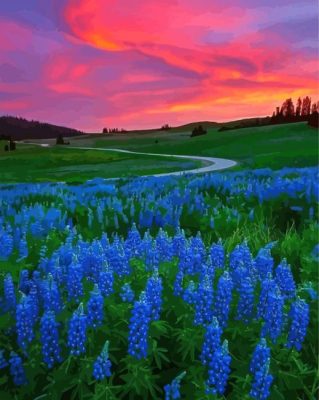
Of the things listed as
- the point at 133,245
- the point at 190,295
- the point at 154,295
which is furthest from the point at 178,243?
the point at 154,295

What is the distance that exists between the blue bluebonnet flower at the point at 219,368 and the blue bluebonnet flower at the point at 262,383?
13 cm

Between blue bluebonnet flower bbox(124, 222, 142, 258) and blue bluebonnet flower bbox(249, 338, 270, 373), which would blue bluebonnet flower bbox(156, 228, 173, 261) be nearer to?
blue bluebonnet flower bbox(124, 222, 142, 258)

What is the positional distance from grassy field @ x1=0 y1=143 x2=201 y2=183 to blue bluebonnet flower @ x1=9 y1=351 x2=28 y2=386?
978cm

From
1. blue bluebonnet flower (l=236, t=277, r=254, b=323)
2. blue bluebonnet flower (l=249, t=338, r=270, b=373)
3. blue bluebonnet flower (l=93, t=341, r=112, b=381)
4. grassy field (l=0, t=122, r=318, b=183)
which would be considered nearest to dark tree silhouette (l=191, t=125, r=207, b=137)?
grassy field (l=0, t=122, r=318, b=183)

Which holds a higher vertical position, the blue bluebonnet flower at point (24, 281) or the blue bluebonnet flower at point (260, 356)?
the blue bluebonnet flower at point (24, 281)

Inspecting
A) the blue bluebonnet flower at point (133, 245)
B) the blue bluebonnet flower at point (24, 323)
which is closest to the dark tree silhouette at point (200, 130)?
Result: the blue bluebonnet flower at point (133, 245)

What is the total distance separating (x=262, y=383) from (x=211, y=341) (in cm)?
29

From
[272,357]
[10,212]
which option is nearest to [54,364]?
[272,357]

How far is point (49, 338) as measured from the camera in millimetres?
2494

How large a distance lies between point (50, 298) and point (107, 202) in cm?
363

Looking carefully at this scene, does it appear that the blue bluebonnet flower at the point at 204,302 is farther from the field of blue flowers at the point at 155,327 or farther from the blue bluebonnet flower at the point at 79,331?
the blue bluebonnet flower at the point at 79,331

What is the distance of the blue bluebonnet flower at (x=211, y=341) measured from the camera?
2402 millimetres

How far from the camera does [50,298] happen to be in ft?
8.93

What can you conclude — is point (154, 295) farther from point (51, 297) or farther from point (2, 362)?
point (2, 362)
